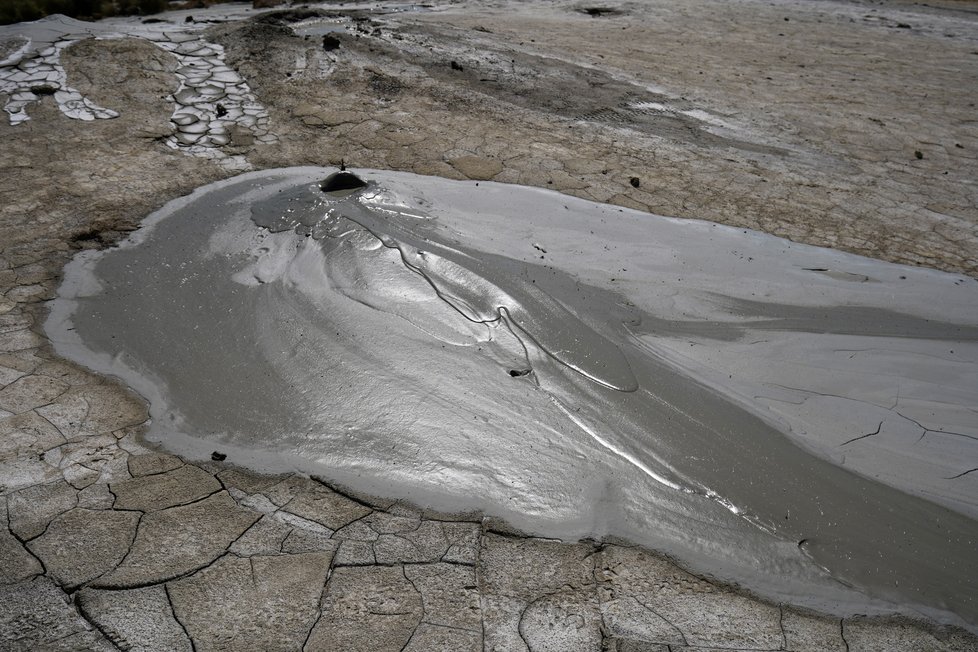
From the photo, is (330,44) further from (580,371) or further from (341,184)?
(580,371)

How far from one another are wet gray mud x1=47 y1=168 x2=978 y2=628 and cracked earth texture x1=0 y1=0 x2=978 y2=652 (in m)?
0.16

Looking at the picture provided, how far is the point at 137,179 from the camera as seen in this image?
4258mm

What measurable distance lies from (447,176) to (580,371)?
201cm

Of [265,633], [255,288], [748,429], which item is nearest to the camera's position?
[265,633]

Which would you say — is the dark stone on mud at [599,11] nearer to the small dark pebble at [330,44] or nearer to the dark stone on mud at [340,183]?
the small dark pebble at [330,44]

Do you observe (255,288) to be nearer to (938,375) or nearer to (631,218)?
(631,218)

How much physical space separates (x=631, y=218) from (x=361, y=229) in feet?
5.16

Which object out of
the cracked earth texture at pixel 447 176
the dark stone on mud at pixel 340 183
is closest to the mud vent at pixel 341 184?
the dark stone on mud at pixel 340 183

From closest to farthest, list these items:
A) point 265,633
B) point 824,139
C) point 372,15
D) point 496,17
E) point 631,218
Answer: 1. point 265,633
2. point 631,218
3. point 824,139
4. point 372,15
5. point 496,17

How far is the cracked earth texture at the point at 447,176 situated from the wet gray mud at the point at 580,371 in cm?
16

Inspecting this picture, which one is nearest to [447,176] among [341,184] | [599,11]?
[341,184]

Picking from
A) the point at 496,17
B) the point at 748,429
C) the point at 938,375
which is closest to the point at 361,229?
the point at 748,429

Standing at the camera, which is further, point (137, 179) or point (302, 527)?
point (137, 179)

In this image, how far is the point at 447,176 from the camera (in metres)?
4.46
